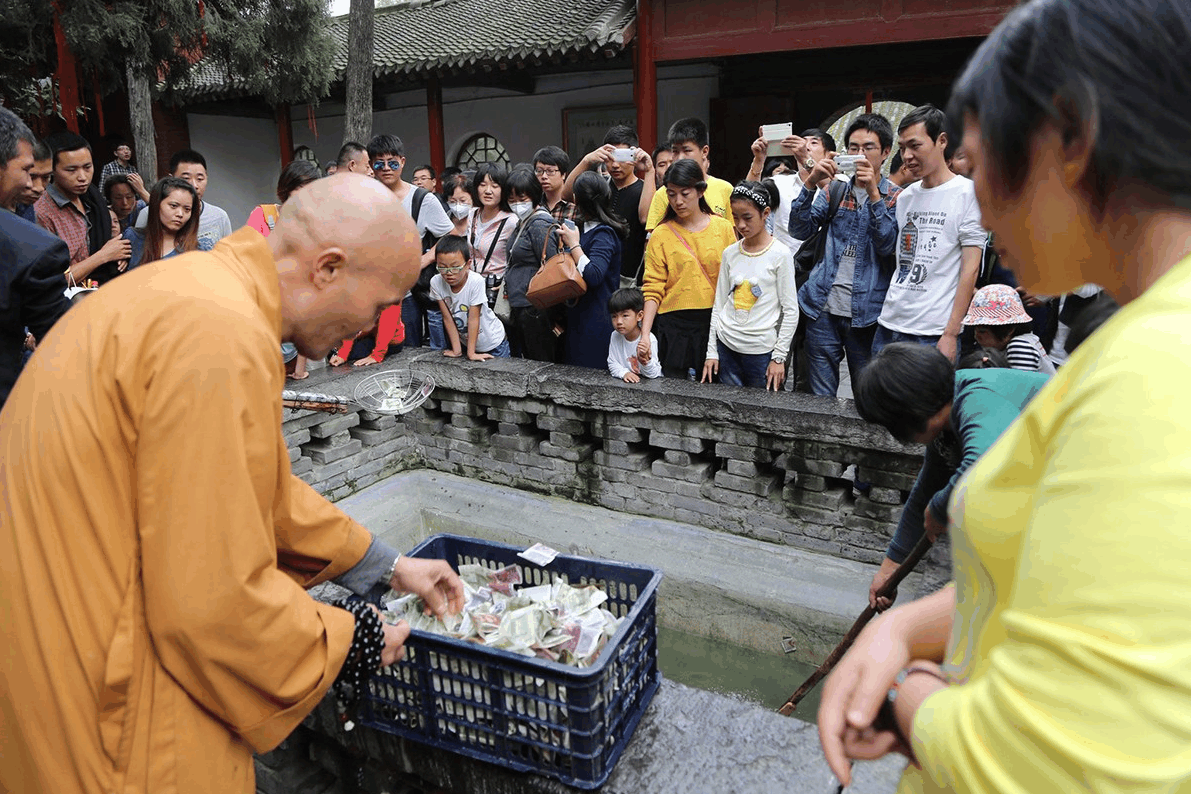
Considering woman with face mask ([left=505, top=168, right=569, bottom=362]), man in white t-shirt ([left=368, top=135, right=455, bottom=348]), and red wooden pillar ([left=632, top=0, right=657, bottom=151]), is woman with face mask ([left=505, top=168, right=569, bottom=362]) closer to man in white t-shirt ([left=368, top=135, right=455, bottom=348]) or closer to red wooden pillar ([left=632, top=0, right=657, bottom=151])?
man in white t-shirt ([left=368, top=135, right=455, bottom=348])

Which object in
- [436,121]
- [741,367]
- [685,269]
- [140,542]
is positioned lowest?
A: [741,367]

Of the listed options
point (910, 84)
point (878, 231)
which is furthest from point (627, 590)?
point (910, 84)

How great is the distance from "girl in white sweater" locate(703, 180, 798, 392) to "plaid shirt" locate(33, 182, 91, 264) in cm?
405

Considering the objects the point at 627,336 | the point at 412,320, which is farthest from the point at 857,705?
the point at 412,320

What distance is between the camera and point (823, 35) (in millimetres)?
9242

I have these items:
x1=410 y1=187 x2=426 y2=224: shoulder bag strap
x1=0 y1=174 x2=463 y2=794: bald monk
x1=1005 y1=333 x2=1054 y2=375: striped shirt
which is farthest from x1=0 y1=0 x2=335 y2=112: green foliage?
x1=1005 y1=333 x2=1054 y2=375: striped shirt

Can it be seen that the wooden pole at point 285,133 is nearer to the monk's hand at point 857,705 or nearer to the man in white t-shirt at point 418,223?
the man in white t-shirt at point 418,223

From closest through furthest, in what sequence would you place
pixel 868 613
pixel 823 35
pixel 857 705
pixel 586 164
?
pixel 857 705 → pixel 868 613 → pixel 586 164 → pixel 823 35

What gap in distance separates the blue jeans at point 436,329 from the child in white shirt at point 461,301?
0.53m

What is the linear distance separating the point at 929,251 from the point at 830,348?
833 mm

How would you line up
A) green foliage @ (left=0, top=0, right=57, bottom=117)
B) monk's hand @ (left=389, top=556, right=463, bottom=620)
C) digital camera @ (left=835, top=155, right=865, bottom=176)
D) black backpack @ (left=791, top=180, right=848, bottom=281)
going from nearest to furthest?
1. monk's hand @ (left=389, top=556, right=463, bottom=620)
2. digital camera @ (left=835, top=155, right=865, bottom=176)
3. black backpack @ (left=791, top=180, right=848, bottom=281)
4. green foliage @ (left=0, top=0, right=57, bottom=117)

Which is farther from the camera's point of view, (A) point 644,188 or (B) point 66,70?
(B) point 66,70

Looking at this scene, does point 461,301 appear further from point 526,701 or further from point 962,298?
point 526,701

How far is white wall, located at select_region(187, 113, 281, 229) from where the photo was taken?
15.9 meters
